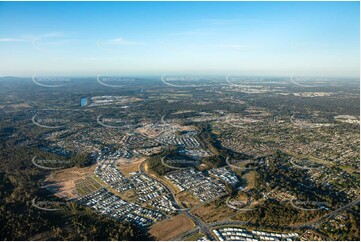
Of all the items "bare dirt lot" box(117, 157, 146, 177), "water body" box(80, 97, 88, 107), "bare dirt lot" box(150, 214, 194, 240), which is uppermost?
"water body" box(80, 97, 88, 107)

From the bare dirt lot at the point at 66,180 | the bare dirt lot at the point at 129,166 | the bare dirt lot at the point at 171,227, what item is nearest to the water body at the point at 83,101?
the bare dirt lot at the point at 129,166

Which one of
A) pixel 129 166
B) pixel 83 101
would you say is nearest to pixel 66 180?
pixel 129 166

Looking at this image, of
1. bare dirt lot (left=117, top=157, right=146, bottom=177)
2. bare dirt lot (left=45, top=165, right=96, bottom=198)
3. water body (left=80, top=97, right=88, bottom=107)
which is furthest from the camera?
water body (left=80, top=97, right=88, bottom=107)

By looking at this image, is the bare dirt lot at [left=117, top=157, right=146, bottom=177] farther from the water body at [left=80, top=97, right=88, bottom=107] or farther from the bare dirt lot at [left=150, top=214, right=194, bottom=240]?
the water body at [left=80, top=97, right=88, bottom=107]

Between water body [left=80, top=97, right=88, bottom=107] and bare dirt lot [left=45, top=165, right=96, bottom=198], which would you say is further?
water body [left=80, top=97, right=88, bottom=107]

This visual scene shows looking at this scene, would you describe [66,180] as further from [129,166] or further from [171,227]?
[171,227]

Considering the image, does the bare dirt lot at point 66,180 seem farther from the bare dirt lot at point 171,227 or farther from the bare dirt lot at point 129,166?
the bare dirt lot at point 171,227

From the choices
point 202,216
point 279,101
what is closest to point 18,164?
point 202,216

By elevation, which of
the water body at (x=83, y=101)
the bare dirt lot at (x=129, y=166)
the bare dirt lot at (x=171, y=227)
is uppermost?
the water body at (x=83, y=101)

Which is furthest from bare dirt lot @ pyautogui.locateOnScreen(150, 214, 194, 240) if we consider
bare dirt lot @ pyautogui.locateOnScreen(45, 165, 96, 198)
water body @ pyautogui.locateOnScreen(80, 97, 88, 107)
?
water body @ pyautogui.locateOnScreen(80, 97, 88, 107)
